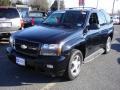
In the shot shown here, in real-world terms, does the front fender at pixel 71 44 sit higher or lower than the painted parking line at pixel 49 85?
higher

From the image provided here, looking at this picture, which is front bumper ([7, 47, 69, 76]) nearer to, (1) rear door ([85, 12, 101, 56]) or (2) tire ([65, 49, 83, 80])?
(2) tire ([65, 49, 83, 80])

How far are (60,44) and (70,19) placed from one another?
5.93 ft

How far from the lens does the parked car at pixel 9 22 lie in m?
10.5

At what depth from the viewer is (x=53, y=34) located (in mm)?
6078

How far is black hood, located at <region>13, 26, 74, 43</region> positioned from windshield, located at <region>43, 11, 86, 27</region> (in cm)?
57

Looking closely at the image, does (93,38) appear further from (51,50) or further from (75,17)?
(51,50)

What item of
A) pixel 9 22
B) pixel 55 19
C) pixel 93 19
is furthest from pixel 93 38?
pixel 9 22

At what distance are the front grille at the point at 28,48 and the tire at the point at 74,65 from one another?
0.85 metres

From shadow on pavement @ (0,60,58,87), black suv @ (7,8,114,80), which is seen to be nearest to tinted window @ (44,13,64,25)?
black suv @ (7,8,114,80)

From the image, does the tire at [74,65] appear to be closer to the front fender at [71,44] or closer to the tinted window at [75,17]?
the front fender at [71,44]

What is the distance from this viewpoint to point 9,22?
414 inches

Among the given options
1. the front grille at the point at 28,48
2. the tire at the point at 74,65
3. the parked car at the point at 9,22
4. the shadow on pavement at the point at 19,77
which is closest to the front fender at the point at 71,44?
the tire at the point at 74,65

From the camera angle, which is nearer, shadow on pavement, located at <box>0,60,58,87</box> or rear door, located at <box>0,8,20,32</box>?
shadow on pavement, located at <box>0,60,58,87</box>

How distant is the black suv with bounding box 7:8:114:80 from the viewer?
5.63 meters
